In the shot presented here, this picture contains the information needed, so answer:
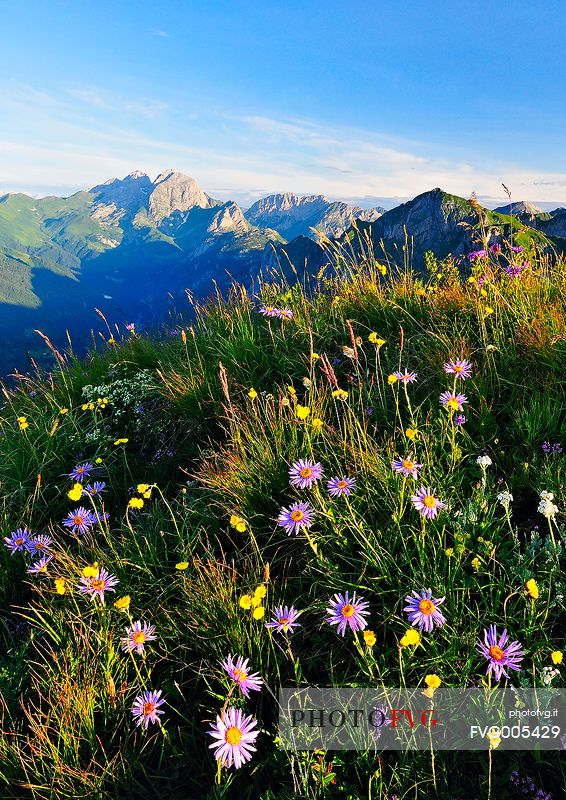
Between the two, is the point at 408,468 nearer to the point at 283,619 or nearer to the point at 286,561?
the point at 286,561

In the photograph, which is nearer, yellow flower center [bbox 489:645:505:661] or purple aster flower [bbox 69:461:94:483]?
yellow flower center [bbox 489:645:505:661]

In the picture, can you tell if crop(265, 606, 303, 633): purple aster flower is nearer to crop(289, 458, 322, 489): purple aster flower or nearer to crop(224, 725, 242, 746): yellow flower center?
crop(224, 725, 242, 746): yellow flower center

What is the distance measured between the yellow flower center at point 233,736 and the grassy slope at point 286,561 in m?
0.26

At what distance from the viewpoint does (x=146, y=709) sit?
2.03m

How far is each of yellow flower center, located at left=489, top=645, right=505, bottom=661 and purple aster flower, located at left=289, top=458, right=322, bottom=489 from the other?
116 cm

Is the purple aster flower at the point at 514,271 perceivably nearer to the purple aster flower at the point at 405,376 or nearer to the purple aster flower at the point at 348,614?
the purple aster flower at the point at 405,376

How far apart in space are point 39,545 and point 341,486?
6.99 feet

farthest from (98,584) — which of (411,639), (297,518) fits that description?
(411,639)

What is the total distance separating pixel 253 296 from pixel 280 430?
3867mm

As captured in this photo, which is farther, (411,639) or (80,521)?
(80,521)

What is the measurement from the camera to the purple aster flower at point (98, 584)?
2.42m

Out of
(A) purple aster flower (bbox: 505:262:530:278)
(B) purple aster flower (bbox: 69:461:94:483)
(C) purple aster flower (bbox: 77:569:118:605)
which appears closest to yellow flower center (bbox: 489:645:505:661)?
(C) purple aster flower (bbox: 77:569:118:605)

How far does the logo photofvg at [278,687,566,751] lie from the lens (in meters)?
1.85

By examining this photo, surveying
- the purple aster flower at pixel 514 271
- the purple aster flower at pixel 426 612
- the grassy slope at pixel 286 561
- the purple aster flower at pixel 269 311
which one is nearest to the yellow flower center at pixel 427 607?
the purple aster flower at pixel 426 612
